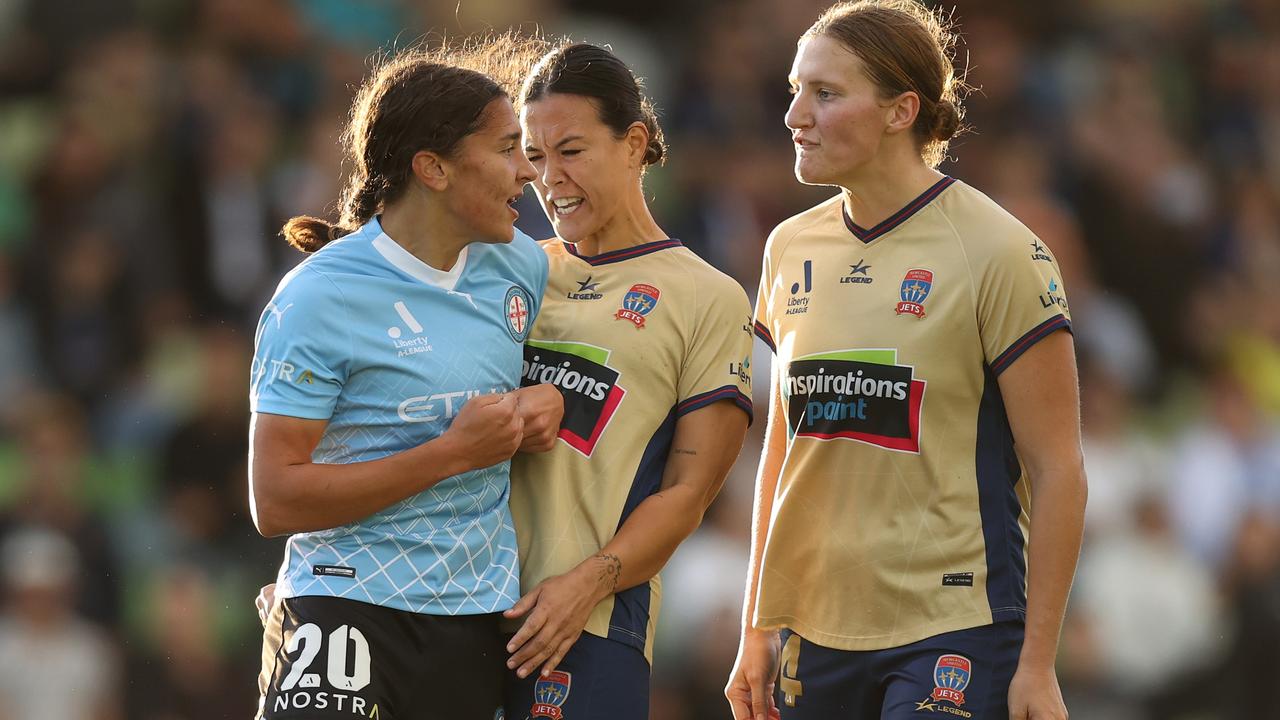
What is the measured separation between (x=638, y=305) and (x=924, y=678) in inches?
43.2

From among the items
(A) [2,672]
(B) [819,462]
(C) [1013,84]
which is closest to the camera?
(B) [819,462]

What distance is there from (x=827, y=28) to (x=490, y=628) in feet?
5.30

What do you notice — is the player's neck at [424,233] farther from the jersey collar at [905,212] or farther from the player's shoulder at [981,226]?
the player's shoulder at [981,226]

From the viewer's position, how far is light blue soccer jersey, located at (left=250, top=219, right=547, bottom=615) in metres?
3.58

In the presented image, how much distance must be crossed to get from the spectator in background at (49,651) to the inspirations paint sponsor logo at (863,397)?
17.7 ft

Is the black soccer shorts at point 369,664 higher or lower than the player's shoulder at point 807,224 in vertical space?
lower

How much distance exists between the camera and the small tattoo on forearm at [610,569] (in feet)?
12.7

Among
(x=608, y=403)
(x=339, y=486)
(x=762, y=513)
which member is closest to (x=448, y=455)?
(x=339, y=486)

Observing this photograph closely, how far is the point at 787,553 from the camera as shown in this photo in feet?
13.2

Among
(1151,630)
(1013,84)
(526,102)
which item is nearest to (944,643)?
(526,102)

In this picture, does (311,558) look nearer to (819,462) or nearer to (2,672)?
(819,462)

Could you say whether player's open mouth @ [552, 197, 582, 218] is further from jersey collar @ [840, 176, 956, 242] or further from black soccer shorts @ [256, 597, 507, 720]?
black soccer shorts @ [256, 597, 507, 720]

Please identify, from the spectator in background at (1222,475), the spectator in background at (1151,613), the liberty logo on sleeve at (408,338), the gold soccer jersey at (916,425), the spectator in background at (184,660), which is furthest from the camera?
the spectator in background at (1222,475)

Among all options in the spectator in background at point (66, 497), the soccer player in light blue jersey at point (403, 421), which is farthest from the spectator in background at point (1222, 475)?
the soccer player in light blue jersey at point (403, 421)
